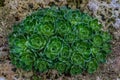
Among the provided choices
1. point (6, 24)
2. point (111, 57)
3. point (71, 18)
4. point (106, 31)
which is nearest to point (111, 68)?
point (111, 57)

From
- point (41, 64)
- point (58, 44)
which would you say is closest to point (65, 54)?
point (58, 44)

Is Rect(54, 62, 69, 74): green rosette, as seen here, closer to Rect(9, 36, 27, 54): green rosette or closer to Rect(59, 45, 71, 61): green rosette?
Rect(59, 45, 71, 61): green rosette

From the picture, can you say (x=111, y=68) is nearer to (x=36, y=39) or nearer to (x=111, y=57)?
(x=111, y=57)

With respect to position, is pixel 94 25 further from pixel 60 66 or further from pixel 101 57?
pixel 60 66

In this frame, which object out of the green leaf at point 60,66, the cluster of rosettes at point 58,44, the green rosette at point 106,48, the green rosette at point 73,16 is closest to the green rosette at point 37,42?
the cluster of rosettes at point 58,44

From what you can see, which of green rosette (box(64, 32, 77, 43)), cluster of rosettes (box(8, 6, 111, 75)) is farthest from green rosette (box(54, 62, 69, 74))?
green rosette (box(64, 32, 77, 43))

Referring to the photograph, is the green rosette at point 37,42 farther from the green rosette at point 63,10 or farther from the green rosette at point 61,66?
the green rosette at point 63,10
